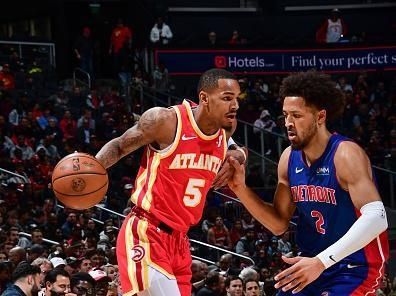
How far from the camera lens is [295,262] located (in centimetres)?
489

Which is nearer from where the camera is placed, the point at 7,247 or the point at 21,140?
the point at 7,247

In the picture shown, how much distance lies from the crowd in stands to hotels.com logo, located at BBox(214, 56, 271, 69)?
48 cm

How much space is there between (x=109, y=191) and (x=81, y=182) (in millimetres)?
9544

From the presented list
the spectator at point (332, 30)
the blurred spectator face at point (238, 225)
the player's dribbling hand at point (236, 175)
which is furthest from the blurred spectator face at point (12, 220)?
the spectator at point (332, 30)

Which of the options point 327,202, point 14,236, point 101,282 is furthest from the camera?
point 14,236

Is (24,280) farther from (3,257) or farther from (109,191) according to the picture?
(109,191)

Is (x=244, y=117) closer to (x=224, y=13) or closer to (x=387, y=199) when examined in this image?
(x=387, y=199)

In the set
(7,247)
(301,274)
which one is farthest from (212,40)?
(301,274)

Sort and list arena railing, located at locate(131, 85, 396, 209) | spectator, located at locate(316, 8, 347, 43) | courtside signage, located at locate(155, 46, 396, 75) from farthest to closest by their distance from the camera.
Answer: spectator, located at locate(316, 8, 347, 43)
courtside signage, located at locate(155, 46, 396, 75)
arena railing, located at locate(131, 85, 396, 209)

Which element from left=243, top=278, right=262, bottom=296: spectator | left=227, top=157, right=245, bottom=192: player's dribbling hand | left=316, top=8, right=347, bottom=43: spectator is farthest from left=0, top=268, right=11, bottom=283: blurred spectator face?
left=316, top=8, right=347, bottom=43: spectator

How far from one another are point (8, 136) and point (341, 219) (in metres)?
11.8

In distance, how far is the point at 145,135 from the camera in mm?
5898

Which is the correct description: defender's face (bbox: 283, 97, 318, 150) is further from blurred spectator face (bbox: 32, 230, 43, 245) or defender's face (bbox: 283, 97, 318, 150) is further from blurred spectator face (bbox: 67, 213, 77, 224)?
blurred spectator face (bbox: 67, 213, 77, 224)

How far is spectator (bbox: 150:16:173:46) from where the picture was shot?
22016 millimetres
